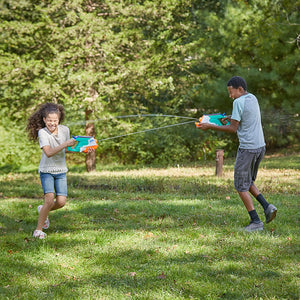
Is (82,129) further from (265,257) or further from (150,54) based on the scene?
(265,257)

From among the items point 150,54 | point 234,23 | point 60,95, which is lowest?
point 60,95

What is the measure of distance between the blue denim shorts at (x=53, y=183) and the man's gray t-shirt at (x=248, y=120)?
2142 mm

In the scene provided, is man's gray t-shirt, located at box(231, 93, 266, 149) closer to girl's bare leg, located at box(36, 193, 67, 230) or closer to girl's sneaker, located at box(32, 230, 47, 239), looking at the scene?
girl's bare leg, located at box(36, 193, 67, 230)

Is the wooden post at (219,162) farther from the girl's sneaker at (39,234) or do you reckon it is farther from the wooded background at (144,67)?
the girl's sneaker at (39,234)

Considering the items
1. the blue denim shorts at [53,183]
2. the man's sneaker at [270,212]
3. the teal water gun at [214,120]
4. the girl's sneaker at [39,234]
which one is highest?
the teal water gun at [214,120]

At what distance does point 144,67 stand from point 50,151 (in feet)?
24.7

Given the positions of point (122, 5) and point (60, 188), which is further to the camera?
point (122, 5)

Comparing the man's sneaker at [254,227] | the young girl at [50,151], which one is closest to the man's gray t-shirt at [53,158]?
the young girl at [50,151]

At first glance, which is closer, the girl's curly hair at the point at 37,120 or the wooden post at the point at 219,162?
the girl's curly hair at the point at 37,120

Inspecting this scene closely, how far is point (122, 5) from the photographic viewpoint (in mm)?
A: 12219

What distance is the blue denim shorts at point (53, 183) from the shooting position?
5.05 meters

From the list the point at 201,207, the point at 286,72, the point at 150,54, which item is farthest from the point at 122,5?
the point at 201,207

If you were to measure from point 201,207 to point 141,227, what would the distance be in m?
1.37

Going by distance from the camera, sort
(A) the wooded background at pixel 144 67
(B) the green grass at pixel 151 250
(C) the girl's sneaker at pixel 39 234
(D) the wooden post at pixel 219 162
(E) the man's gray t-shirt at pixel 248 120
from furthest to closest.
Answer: (A) the wooded background at pixel 144 67, (D) the wooden post at pixel 219 162, (C) the girl's sneaker at pixel 39 234, (E) the man's gray t-shirt at pixel 248 120, (B) the green grass at pixel 151 250
